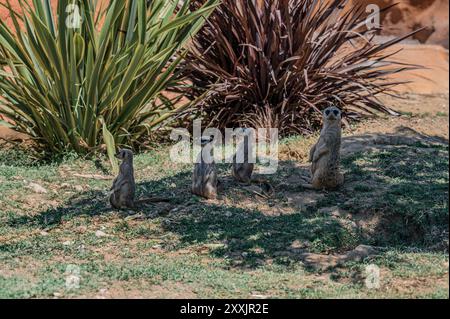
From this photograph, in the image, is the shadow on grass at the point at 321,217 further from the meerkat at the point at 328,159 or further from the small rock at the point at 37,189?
the small rock at the point at 37,189

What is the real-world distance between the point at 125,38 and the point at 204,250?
3828 mm

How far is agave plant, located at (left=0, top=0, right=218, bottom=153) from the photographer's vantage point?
360 inches

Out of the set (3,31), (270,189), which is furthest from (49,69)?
(270,189)

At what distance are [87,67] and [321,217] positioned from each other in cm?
334

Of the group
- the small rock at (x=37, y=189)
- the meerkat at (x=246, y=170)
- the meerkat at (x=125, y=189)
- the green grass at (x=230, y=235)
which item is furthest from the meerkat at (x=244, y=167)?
the small rock at (x=37, y=189)

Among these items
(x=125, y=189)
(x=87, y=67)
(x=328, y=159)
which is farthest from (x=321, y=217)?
(x=87, y=67)

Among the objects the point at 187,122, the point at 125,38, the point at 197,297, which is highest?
the point at 125,38

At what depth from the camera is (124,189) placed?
24.7 ft

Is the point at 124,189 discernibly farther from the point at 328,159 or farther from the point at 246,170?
the point at 328,159

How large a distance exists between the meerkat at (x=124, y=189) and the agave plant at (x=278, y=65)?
2726 mm

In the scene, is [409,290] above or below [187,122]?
below

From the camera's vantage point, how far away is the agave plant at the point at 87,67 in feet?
30.0

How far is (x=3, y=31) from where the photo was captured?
9469 millimetres

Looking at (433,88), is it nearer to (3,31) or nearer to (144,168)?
(144,168)
